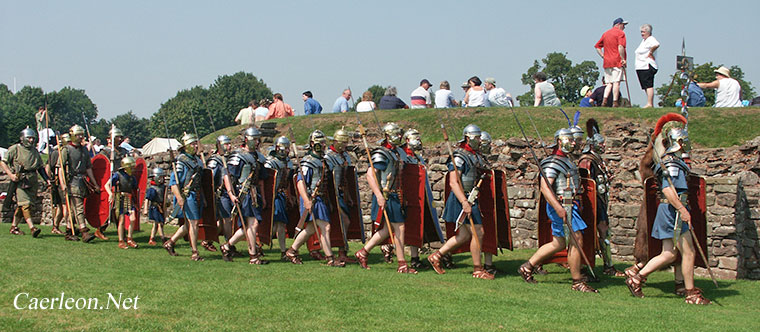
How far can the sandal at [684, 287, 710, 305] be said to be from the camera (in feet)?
24.6

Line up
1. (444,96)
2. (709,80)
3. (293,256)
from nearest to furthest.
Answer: (293,256) < (444,96) < (709,80)

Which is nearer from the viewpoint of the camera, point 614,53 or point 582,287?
point 582,287

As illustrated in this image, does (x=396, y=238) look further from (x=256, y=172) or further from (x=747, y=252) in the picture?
(x=747, y=252)

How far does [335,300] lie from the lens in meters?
6.87

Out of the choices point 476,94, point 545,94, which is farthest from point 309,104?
point 545,94

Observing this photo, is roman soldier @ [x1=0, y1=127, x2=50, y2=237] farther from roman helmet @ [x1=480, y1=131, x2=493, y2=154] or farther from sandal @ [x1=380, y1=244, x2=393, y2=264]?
roman helmet @ [x1=480, y1=131, x2=493, y2=154]

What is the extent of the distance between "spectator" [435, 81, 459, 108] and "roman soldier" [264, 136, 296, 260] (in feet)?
23.9

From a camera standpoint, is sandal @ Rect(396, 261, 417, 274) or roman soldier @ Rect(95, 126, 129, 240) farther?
roman soldier @ Rect(95, 126, 129, 240)

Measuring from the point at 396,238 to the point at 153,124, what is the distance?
53.8 meters

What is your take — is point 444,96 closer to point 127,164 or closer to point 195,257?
point 127,164

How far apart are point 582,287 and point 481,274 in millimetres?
1209

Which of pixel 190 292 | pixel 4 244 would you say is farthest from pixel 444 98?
pixel 190 292

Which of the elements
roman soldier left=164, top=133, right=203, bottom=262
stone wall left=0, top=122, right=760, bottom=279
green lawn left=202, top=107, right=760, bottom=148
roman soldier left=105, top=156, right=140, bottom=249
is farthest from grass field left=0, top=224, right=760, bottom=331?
green lawn left=202, top=107, right=760, bottom=148

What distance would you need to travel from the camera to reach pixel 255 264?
9.66 metres
